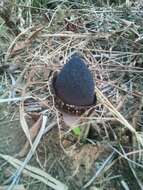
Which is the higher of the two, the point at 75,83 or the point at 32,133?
the point at 75,83

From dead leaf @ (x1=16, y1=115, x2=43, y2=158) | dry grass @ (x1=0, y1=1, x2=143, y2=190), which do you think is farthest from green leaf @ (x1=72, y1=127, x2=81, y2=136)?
dead leaf @ (x1=16, y1=115, x2=43, y2=158)

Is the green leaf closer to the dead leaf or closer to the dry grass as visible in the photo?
the dry grass

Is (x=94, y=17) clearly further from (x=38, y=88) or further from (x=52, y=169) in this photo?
(x=52, y=169)

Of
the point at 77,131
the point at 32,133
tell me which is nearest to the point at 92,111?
the point at 77,131

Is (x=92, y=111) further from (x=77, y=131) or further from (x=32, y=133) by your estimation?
(x=32, y=133)

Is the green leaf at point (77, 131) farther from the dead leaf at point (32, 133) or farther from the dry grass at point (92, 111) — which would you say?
the dead leaf at point (32, 133)
